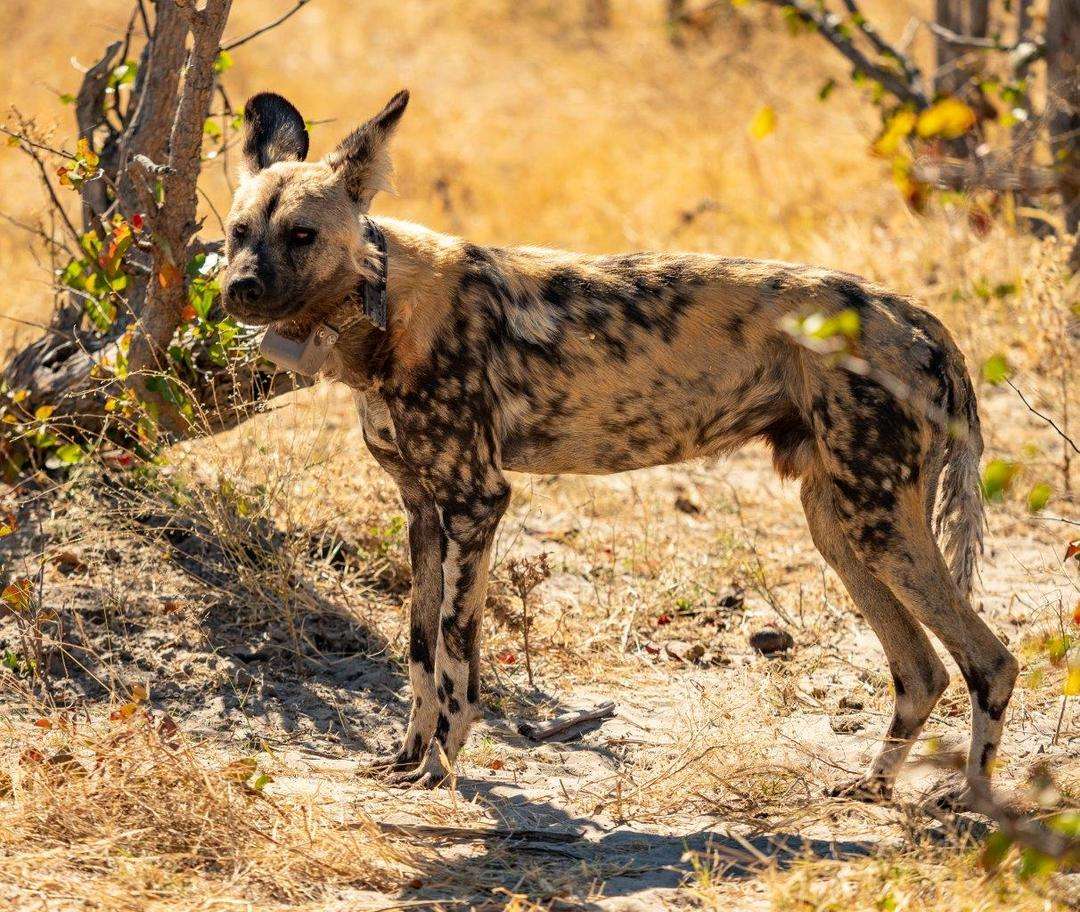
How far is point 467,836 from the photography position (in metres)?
3.94

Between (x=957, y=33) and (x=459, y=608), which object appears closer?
(x=459, y=608)

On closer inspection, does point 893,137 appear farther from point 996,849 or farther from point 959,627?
point 959,627

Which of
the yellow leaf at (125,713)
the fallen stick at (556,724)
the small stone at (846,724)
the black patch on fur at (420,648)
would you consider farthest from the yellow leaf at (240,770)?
the small stone at (846,724)

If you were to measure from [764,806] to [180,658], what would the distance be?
7.40 feet

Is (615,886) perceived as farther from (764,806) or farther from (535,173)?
(535,173)

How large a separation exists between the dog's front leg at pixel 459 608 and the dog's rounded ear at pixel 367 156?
100 cm

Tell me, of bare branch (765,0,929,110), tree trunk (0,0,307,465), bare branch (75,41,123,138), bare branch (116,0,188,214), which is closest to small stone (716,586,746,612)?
tree trunk (0,0,307,465)

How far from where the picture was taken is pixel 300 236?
13.9 feet

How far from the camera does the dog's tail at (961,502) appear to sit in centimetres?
431

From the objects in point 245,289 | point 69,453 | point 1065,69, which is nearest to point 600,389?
point 245,289

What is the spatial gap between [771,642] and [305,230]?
2460 millimetres

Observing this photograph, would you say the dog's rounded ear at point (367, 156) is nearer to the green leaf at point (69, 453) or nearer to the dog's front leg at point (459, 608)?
the dog's front leg at point (459, 608)

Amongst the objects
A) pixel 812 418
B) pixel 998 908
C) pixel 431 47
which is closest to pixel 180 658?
pixel 812 418

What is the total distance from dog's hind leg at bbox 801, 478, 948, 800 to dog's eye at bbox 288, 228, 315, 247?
1.78 meters
